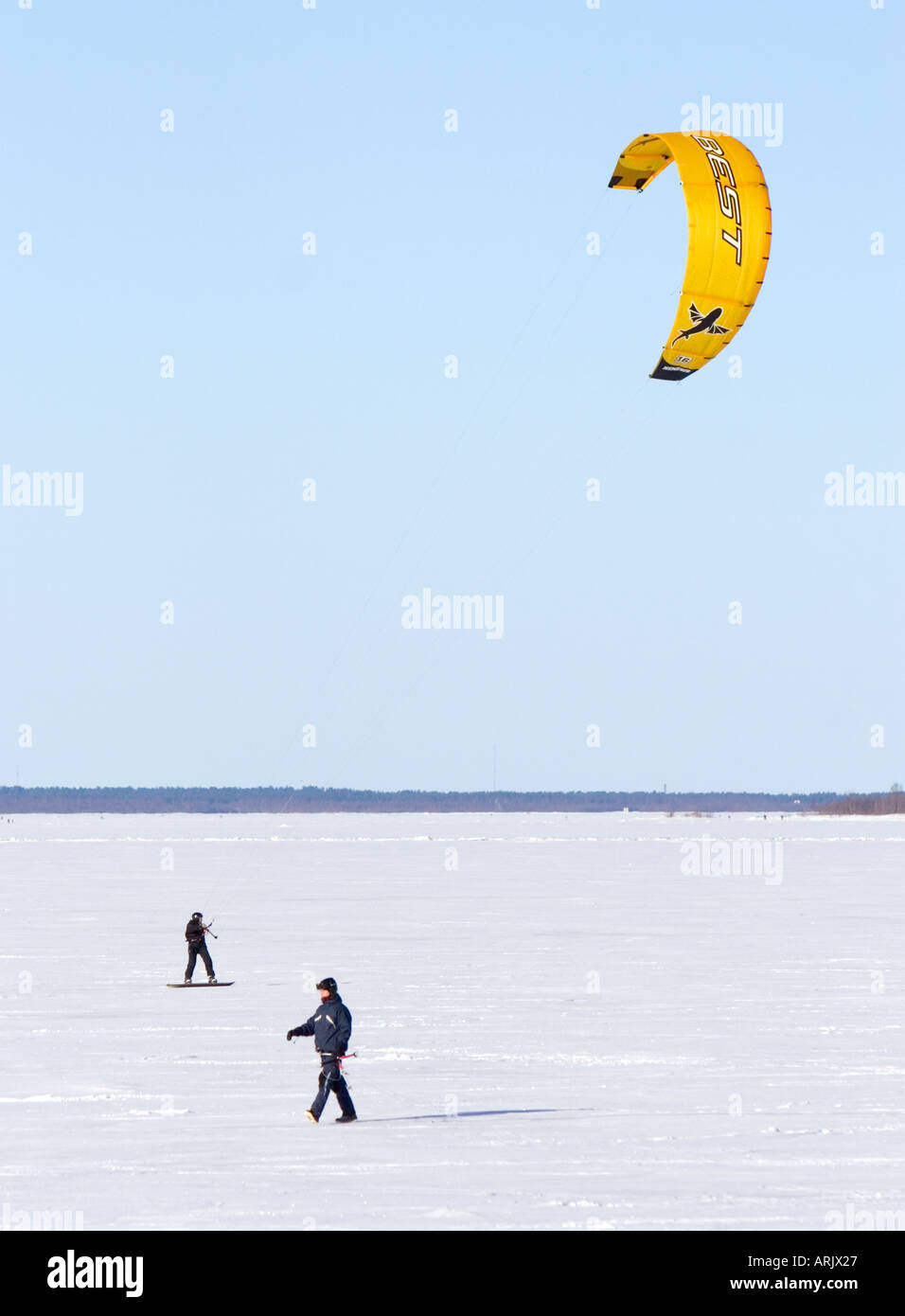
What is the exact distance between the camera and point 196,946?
58.4 feet

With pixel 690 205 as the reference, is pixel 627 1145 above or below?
below

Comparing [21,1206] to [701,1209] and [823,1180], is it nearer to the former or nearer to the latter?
[701,1209]

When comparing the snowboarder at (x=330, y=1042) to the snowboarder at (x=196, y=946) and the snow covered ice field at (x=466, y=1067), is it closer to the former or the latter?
the snow covered ice field at (x=466, y=1067)

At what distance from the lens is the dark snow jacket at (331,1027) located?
36.4ft

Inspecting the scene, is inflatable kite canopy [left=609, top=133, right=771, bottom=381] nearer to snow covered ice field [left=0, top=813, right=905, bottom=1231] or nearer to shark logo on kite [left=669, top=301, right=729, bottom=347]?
shark logo on kite [left=669, top=301, right=729, bottom=347]

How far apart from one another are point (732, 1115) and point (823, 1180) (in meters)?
1.97

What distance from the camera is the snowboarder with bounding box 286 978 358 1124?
11.1 m

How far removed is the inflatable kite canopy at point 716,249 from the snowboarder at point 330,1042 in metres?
8.57
